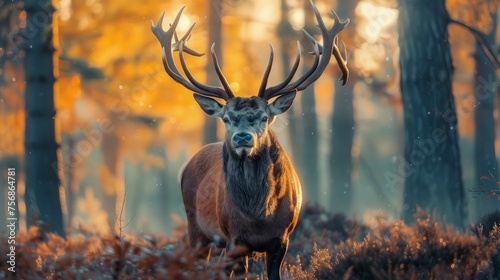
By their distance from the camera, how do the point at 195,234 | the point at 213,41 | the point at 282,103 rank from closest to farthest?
1. the point at 282,103
2. the point at 195,234
3. the point at 213,41

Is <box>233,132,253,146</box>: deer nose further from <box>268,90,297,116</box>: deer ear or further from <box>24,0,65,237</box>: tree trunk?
<box>24,0,65,237</box>: tree trunk

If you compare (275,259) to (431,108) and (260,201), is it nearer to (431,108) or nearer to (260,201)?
(260,201)

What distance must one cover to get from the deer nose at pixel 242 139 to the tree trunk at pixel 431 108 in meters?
5.74

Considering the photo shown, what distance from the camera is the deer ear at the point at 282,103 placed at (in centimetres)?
829

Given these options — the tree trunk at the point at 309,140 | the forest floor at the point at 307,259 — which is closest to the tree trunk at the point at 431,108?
the forest floor at the point at 307,259

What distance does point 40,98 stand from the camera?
510 inches

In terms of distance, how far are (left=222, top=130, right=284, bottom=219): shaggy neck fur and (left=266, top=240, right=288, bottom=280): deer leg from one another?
1.05 ft

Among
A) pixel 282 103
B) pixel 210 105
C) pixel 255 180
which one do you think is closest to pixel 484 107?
pixel 282 103

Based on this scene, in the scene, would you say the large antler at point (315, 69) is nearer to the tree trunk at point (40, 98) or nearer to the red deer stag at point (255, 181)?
the red deer stag at point (255, 181)

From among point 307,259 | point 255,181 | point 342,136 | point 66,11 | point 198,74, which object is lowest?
point 307,259

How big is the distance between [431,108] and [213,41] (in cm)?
785

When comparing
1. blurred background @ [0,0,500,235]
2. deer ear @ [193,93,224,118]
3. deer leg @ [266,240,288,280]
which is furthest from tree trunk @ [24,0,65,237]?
deer leg @ [266,240,288,280]

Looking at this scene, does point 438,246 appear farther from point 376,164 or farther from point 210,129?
point 376,164

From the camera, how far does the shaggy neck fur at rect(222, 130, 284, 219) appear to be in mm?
7770
